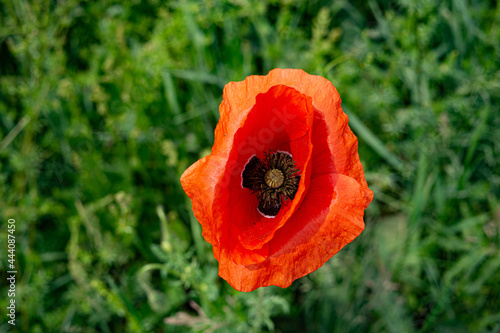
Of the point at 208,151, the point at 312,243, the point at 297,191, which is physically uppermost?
the point at 297,191

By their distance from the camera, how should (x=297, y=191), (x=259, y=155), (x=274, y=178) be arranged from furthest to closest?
(x=259, y=155) < (x=274, y=178) < (x=297, y=191)

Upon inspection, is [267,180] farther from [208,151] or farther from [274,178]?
[208,151]

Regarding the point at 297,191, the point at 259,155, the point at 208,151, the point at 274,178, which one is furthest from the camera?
the point at 208,151

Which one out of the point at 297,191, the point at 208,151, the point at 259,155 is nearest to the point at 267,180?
the point at 259,155

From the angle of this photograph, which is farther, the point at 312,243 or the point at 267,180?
the point at 267,180

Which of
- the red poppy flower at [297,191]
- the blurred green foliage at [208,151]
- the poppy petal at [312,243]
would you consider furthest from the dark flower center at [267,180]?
the blurred green foliage at [208,151]

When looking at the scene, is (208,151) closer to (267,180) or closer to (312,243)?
(267,180)

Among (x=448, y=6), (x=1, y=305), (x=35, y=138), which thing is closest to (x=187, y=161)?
(x=35, y=138)

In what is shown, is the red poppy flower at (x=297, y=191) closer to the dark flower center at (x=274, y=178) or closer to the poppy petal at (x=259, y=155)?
the poppy petal at (x=259, y=155)

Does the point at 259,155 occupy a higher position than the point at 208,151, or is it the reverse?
the point at 259,155
